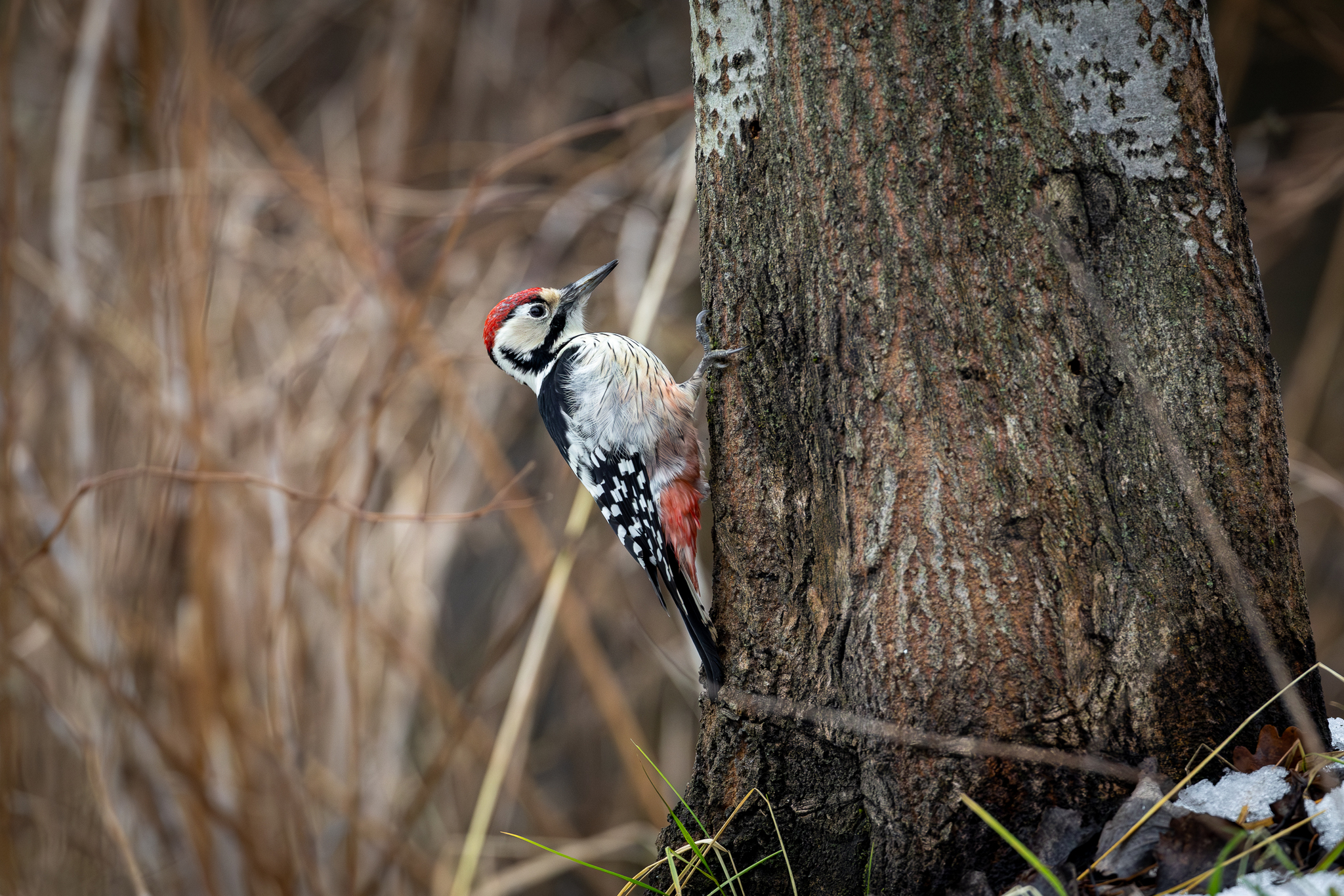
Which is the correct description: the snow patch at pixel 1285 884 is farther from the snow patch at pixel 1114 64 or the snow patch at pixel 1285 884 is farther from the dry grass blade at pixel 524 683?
the dry grass blade at pixel 524 683

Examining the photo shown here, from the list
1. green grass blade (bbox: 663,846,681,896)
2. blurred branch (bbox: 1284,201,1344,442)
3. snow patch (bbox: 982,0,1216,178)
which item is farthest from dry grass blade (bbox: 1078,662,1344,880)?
blurred branch (bbox: 1284,201,1344,442)

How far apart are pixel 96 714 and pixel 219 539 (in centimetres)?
54

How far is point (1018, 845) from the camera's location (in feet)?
3.09

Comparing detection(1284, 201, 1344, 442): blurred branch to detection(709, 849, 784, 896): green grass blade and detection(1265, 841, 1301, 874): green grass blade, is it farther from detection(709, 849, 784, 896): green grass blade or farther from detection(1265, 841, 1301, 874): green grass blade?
detection(709, 849, 784, 896): green grass blade

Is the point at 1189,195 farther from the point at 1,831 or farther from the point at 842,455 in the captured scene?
the point at 1,831

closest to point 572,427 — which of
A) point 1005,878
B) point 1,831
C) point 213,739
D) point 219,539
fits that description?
point 219,539

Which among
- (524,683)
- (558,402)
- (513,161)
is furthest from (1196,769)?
(513,161)

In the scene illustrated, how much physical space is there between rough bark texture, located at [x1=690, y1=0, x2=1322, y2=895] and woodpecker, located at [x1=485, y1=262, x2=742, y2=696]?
28.2 inches

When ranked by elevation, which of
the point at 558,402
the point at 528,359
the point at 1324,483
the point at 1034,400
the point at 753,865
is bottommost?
the point at 753,865

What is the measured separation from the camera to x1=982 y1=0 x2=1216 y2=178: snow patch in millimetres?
1127

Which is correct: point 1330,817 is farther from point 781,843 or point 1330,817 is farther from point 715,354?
point 715,354

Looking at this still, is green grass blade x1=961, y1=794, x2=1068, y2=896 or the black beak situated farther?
the black beak

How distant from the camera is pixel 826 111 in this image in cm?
124

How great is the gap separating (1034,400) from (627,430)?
1185 millimetres
